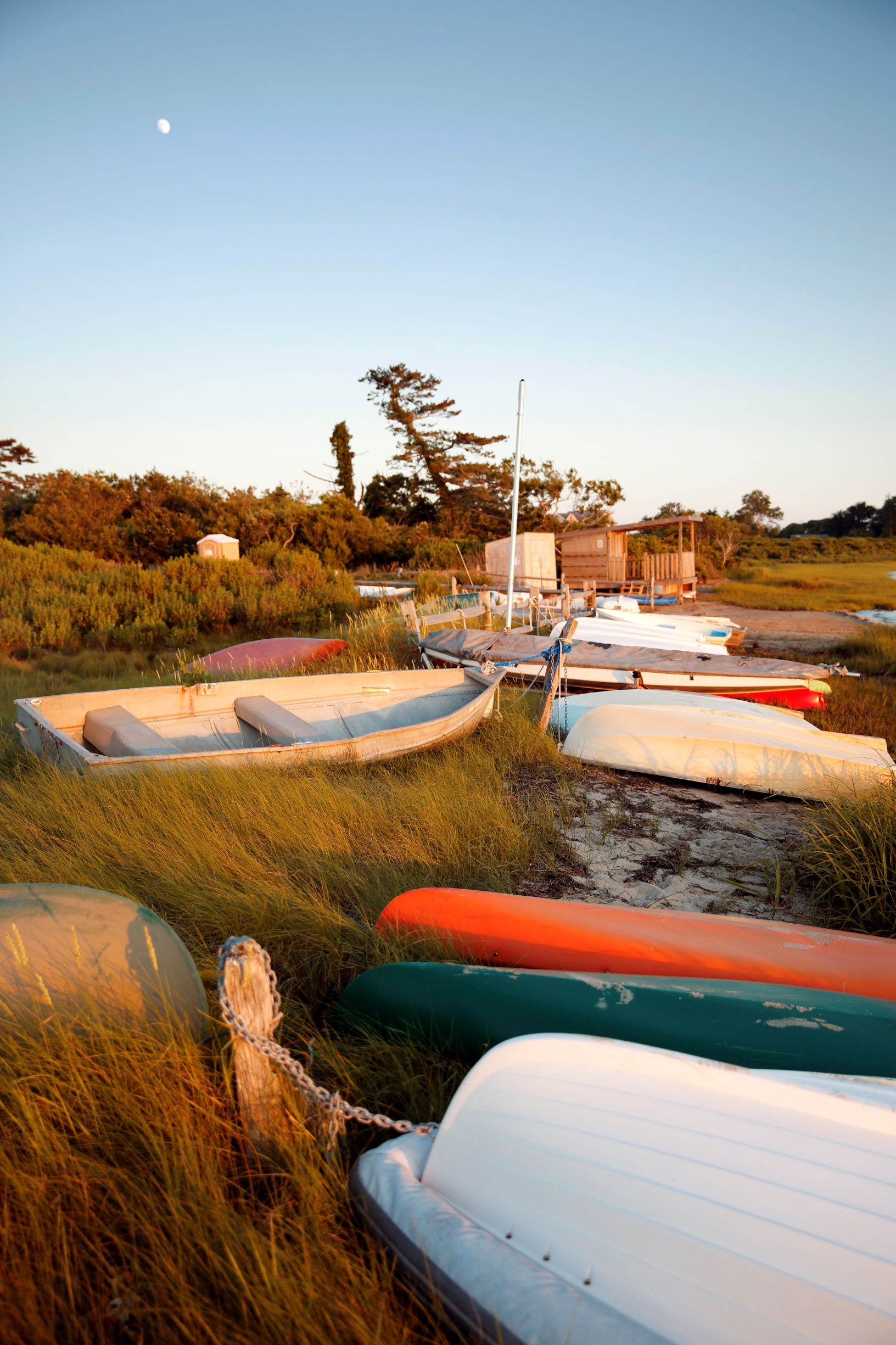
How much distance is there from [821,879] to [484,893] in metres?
2.15

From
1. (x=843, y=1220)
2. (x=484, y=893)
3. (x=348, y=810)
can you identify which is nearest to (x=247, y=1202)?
(x=843, y=1220)

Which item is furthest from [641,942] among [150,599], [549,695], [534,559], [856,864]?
[534,559]

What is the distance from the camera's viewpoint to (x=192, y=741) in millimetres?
6117

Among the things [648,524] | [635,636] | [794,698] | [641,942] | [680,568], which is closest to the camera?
[641,942]

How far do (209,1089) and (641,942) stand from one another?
1.52 metres

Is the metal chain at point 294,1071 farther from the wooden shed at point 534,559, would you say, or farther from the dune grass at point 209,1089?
the wooden shed at point 534,559

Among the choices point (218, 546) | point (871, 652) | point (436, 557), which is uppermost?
point (436, 557)

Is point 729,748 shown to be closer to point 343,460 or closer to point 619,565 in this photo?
point 619,565

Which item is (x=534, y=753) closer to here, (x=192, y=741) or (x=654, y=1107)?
(x=192, y=741)

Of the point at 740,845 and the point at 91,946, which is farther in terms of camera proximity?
the point at 740,845

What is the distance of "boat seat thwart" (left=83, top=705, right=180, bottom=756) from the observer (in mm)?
5008

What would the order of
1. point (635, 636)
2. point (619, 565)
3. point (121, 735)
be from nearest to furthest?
1. point (121, 735)
2. point (635, 636)
3. point (619, 565)

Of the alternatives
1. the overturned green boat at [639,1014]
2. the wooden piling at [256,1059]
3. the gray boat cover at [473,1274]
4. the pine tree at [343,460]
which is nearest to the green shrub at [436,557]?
the pine tree at [343,460]

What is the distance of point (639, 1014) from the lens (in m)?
2.02
